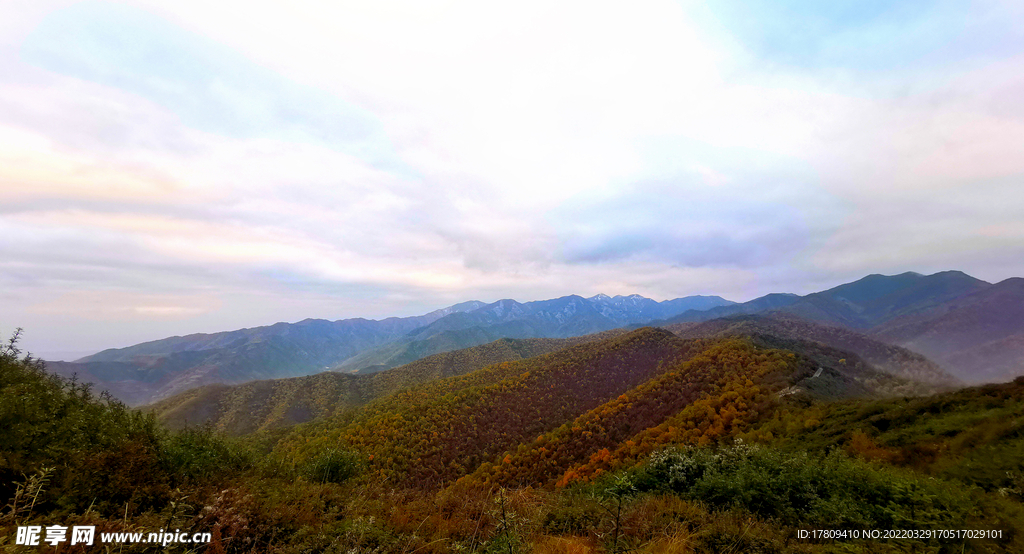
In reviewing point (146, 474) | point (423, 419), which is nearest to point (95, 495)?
point (146, 474)

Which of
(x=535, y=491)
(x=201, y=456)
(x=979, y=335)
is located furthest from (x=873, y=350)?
(x=201, y=456)

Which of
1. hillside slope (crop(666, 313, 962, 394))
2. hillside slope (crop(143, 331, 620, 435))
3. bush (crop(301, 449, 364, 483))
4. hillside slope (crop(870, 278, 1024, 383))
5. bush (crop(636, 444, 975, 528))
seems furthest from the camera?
hillside slope (crop(870, 278, 1024, 383))

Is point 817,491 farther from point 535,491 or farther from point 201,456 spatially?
point 201,456

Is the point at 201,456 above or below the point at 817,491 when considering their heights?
above

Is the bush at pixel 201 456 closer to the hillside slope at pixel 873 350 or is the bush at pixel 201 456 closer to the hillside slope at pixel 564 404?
the hillside slope at pixel 564 404

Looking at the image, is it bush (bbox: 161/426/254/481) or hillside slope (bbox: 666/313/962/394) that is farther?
hillside slope (bbox: 666/313/962/394)

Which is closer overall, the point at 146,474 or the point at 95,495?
the point at 95,495

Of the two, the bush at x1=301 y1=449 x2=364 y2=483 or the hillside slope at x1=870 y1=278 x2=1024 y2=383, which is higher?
the bush at x1=301 y1=449 x2=364 y2=483

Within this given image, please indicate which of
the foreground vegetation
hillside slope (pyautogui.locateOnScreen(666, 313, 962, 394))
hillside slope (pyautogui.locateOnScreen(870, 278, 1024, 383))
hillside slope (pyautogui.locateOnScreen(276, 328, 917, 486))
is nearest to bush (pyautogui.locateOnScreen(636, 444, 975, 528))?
the foreground vegetation

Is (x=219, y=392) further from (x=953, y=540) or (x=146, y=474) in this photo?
(x=953, y=540)

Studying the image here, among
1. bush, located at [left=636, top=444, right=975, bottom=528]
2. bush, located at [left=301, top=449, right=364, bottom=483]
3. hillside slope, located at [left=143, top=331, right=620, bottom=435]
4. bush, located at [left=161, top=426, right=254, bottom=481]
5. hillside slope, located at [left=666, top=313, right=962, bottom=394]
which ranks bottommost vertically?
hillside slope, located at [left=143, top=331, right=620, bottom=435]

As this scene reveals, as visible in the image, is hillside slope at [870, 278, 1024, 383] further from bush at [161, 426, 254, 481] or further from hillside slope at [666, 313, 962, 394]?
bush at [161, 426, 254, 481]

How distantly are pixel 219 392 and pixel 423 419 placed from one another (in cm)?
9452

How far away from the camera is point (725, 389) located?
30.5 m
